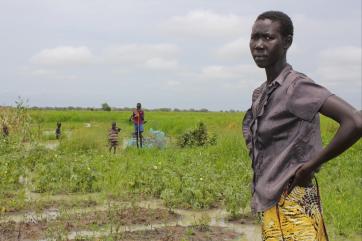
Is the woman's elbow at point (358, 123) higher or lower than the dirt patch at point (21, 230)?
higher

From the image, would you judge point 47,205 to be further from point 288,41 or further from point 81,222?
point 288,41

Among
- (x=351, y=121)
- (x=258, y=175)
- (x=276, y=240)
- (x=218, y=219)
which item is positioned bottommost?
(x=218, y=219)

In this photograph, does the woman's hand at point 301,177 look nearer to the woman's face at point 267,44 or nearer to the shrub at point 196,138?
the woman's face at point 267,44

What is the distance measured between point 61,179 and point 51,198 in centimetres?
77

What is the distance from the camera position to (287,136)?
2082 mm

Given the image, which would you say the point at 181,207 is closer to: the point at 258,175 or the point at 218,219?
the point at 218,219

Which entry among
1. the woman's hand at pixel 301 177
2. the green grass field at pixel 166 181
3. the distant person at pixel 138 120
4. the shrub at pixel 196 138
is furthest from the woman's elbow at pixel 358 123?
the shrub at pixel 196 138

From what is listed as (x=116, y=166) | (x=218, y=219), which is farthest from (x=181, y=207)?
(x=116, y=166)

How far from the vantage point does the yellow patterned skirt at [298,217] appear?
81.2 inches

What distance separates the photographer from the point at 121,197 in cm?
756

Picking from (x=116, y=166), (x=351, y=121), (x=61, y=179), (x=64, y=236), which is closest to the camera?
(x=351, y=121)

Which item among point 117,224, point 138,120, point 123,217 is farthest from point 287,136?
point 138,120

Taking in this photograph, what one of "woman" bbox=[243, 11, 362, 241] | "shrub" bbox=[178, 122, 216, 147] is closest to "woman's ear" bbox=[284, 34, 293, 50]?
"woman" bbox=[243, 11, 362, 241]

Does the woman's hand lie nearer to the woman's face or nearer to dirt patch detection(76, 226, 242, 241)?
the woman's face
